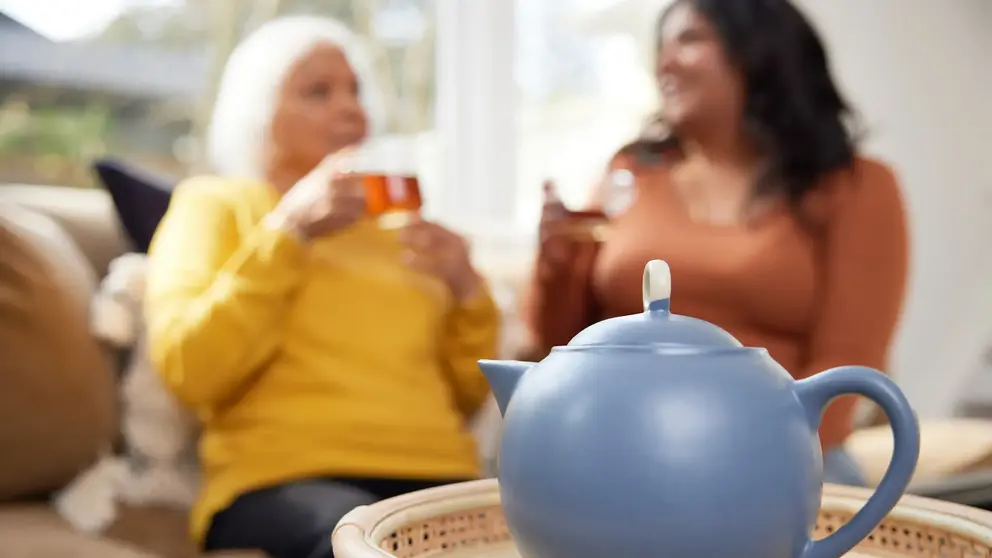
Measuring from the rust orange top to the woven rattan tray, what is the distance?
0.65 meters

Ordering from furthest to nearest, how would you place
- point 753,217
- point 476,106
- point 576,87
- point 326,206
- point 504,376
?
point 576,87 < point 476,106 < point 753,217 < point 326,206 < point 504,376

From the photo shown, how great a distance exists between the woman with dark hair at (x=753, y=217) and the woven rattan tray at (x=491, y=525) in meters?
0.61

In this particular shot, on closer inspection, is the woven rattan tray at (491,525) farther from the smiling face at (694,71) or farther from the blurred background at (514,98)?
the blurred background at (514,98)

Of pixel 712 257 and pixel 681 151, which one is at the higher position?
pixel 681 151

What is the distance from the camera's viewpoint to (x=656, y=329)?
1.77 ft

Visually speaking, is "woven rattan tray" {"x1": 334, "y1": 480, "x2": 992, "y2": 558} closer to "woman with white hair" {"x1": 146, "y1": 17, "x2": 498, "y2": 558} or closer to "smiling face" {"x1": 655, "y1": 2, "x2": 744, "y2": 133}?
"woman with white hair" {"x1": 146, "y1": 17, "x2": 498, "y2": 558}

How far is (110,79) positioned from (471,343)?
918 millimetres

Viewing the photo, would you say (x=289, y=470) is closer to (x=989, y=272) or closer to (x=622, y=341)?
(x=622, y=341)

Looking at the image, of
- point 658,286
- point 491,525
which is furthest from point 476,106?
point 658,286

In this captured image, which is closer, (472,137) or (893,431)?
(893,431)

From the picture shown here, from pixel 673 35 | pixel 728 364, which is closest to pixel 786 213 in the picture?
pixel 673 35

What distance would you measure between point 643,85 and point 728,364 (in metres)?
1.99

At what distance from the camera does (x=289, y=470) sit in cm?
118

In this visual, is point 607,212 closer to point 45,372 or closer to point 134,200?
point 134,200
